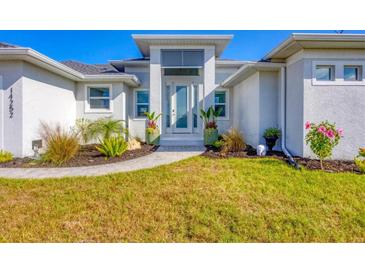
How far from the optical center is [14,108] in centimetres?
866

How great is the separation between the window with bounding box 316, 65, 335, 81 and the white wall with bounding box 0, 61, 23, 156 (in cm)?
1039

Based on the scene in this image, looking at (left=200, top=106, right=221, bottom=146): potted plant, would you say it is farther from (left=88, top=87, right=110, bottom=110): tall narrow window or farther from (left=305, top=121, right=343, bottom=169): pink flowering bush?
(left=88, top=87, right=110, bottom=110): tall narrow window

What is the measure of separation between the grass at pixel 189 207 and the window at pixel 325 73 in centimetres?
334

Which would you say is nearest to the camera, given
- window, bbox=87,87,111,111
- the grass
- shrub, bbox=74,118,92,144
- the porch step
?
the grass

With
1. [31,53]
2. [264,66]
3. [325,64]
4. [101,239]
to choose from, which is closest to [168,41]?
[264,66]

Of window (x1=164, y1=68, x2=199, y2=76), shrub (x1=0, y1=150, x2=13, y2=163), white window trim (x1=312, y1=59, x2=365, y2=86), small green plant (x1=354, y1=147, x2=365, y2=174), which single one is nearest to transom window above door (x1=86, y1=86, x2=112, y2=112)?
window (x1=164, y1=68, x2=199, y2=76)

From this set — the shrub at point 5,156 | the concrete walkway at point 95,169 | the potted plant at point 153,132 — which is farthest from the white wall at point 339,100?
the shrub at point 5,156

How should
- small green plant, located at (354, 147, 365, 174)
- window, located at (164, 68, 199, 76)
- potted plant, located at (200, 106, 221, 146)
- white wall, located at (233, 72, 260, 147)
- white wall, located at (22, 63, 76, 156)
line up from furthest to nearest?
window, located at (164, 68, 199, 76)
potted plant, located at (200, 106, 221, 146)
white wall, located at (233, 72, 260, 147)
white wall, located at (22, 63, 76, 156)
small green plant, located at (354, 147, 365, 174)

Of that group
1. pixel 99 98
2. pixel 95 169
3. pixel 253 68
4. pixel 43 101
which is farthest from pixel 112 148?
pixel 253 68

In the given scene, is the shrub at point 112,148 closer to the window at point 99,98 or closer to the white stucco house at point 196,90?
the white stucco house at point 196,90

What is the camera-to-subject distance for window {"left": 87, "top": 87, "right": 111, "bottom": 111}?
1267 cm

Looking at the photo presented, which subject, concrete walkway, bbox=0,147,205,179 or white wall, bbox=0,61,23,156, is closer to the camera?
concrete walkway, bbox=0,147,205,179

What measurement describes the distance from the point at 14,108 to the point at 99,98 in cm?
447

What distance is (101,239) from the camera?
3998 mm
